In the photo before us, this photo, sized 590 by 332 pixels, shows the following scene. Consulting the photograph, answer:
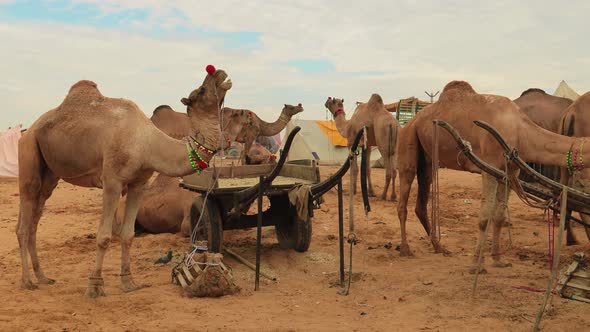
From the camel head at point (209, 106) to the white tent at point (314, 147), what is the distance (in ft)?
54.5

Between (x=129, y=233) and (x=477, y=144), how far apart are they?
4.26 metres

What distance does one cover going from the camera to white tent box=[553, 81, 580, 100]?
56.6 feet

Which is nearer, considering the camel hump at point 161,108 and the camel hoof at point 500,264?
the camel hoof at point 500,264

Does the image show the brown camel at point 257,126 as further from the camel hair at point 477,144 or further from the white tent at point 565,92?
the white tent at point 565,92

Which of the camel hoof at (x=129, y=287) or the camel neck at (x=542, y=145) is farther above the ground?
the camel neck at (x=542, y=145)

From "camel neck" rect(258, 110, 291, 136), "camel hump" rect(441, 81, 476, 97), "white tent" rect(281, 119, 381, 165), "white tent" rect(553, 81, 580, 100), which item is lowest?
"white tent" rect(281, 119, 381, 165)

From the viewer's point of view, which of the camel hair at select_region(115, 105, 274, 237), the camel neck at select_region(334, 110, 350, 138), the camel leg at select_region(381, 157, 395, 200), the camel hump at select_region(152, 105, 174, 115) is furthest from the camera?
the camel neck at select_region(334, 110, 350, 138)

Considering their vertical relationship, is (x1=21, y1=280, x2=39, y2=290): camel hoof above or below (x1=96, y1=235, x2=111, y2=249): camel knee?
below

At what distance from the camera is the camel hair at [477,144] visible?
18.0 ft

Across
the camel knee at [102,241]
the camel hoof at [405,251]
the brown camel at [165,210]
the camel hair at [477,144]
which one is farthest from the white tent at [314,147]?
the camel knee at [102,241]

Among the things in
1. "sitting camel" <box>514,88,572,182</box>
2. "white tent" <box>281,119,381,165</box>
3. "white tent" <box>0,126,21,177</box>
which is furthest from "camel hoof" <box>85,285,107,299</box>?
"white tent" <box>281,119,381,165</box>

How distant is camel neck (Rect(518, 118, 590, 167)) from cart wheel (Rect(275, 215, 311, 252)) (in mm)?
2821

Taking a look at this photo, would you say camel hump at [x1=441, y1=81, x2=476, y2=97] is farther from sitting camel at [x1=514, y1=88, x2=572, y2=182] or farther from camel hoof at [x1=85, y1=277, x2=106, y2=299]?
camel hoof at [x1=85, y1=277, x2=106, y2=299]

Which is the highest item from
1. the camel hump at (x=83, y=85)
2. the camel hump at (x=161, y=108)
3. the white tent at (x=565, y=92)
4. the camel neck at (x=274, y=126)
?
the white tent at (x=565, y=92)
